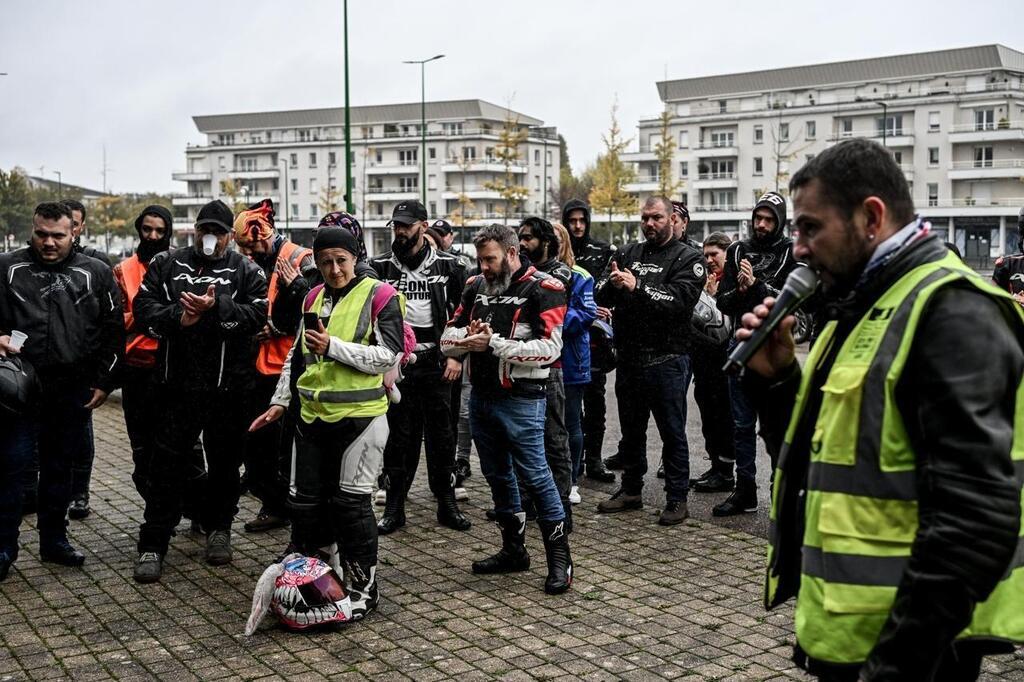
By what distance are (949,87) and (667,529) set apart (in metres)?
84.8

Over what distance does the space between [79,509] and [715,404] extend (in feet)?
16.9

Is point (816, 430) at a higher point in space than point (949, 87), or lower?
lower

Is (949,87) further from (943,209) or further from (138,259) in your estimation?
(138,259)

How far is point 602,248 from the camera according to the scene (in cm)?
1002

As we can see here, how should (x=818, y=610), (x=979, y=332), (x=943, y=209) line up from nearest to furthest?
(x=979, y=332), (x=818, y=610), (x=943, y=209)

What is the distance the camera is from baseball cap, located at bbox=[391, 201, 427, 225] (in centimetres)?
794

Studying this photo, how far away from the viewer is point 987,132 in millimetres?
76188

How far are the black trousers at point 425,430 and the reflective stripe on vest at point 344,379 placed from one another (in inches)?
79.0

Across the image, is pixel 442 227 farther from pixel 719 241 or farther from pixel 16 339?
pixel 16 339

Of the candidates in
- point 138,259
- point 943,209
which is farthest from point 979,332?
point 943,209

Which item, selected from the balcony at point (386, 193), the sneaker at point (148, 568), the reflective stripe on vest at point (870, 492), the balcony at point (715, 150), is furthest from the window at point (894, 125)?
the reflective stripe on vest at point (870, 492)

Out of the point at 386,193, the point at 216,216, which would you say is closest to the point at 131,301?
the point at 216,216

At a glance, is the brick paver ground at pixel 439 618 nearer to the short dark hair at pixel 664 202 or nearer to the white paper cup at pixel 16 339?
the white paper cup at pixel 16 339

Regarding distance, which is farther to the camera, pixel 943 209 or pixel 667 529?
pixel 943 209
